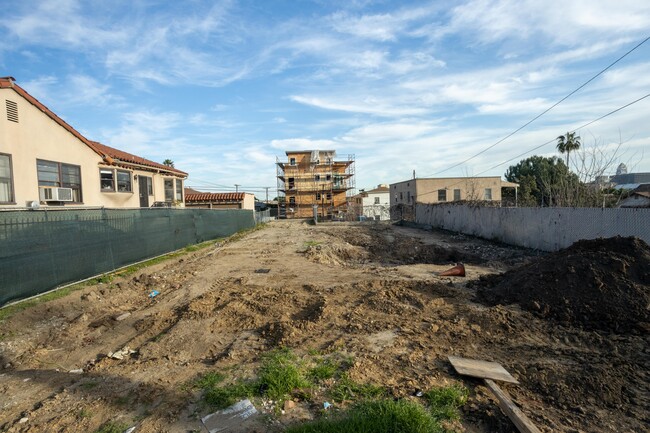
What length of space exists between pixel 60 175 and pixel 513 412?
54.4 feet

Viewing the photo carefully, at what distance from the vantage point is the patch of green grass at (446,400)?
11.4ft

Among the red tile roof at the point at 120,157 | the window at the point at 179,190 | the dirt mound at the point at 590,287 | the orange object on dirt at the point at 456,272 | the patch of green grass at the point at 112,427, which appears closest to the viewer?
the patch of green grass at the point at 112,427

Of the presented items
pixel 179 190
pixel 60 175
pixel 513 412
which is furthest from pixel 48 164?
pixel 513 412

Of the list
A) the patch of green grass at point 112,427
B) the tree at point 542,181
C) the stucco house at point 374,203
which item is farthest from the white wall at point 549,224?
the stucco house at point 374,203

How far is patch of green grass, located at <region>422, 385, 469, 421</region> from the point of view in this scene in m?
3.46

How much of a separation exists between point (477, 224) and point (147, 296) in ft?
61.2

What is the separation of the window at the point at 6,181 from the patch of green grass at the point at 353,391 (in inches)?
505

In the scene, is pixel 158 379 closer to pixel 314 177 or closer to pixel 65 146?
pixel 65 146

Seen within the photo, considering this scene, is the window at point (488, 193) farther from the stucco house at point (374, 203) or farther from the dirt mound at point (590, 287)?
the dirt mound at point (590, 287)

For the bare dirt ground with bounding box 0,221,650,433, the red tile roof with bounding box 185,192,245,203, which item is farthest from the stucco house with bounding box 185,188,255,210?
the bare dirt ground with bounding box 0,221,650,433

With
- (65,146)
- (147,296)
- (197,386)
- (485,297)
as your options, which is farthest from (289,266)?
(65,146)

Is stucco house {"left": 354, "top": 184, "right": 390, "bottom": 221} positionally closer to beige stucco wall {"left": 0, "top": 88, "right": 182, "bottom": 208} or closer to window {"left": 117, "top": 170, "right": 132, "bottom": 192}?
window {"left": 117, "top": 170, "right": 132, "bottom": 192}

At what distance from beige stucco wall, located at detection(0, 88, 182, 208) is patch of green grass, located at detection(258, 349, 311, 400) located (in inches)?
462

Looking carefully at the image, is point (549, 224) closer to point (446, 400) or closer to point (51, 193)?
point (446, 400)
